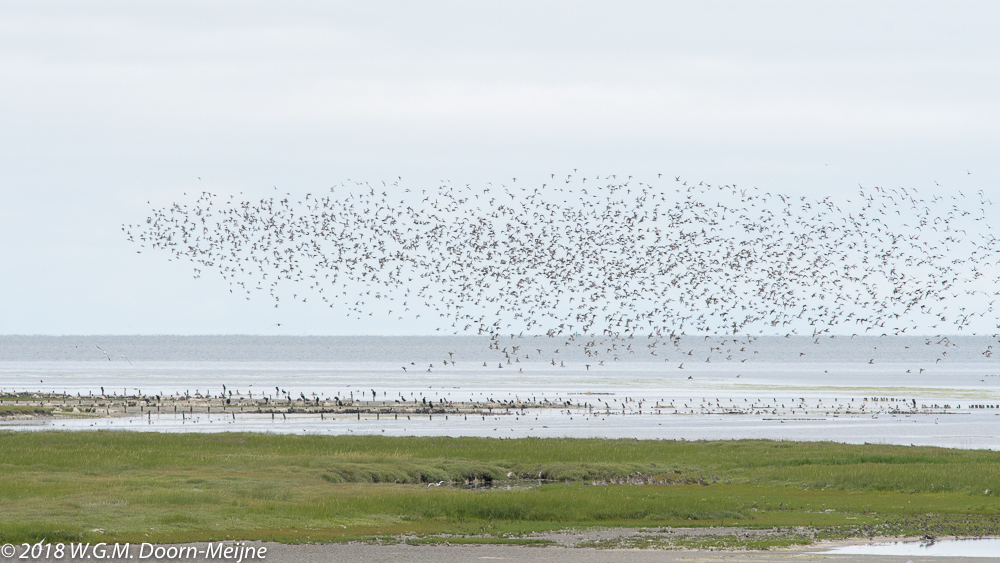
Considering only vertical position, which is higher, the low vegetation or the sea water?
the low vegetation

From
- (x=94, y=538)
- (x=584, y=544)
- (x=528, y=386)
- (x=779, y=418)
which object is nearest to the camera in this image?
(x=94, y=538)

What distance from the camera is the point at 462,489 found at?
130 feet

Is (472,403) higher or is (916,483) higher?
(916,483)

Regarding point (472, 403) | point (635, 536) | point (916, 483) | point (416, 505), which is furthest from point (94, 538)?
point (472, 403)

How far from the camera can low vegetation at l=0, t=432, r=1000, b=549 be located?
1137 inches

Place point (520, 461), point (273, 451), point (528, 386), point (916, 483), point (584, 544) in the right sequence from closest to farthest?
point (584, 544), point (916, 483), point (520, 461), point (273, 451), point (528, 386)

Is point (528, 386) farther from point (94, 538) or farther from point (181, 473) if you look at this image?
point (94, 538)

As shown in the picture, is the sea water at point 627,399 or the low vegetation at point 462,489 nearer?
the low vegetation at point 462,489

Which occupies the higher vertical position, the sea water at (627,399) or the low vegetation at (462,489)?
the low vegetation at (462,489)

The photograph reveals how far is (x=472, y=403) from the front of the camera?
96.7m

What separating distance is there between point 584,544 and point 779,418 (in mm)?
58631

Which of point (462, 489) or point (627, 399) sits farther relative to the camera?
point (627, 399)

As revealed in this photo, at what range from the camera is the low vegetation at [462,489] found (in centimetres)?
2888

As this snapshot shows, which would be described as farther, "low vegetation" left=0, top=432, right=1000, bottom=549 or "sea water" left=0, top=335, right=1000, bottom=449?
"sea water" left=0, top=335, right=1000, bottom=449
